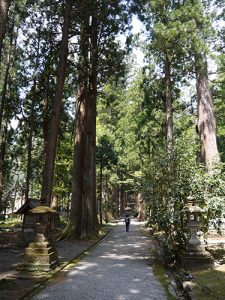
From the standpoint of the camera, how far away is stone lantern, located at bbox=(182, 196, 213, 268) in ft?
35.0

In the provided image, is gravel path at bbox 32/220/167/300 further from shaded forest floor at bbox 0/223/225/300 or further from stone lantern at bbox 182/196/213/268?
stone lantern at bbox 182/196/213/268

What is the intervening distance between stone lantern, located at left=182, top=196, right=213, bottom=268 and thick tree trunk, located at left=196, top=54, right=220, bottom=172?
6.40 metres

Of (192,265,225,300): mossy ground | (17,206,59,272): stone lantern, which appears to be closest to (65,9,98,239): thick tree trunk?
(17,206,59,272): stone lantern

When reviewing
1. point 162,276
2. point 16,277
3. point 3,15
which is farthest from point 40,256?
point 3,15

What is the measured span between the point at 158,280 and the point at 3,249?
9038 mm

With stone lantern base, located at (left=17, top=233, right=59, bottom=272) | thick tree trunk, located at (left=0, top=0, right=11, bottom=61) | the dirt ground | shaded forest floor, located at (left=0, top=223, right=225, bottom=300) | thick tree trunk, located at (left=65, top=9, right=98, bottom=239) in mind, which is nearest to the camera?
→ shaded forest floor, located at (left=0, top=223, right=225, bottom=300)

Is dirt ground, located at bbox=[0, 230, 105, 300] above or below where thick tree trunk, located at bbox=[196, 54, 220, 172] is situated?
below

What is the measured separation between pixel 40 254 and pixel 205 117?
10.8 m

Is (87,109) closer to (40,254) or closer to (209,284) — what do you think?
(40,254)

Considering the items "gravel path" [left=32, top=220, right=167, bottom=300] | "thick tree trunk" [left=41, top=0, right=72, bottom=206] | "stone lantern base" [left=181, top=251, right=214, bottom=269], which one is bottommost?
"gravel path" [left=32, top=220, right=167, bottom=300]

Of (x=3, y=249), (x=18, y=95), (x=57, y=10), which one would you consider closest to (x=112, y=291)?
(x=3, y=249)

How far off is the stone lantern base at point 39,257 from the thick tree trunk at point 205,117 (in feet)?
29.6

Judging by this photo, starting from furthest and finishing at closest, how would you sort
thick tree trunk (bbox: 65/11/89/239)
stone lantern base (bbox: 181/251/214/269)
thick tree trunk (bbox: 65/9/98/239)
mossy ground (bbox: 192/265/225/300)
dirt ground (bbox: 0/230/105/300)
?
thick tree trunk (bbox: 65/9/98/239)
thick tree trunk (bbox: 65/11/89/239)
stone lantern base (bbox: 181/251/214/269)
dirt ground (bbox: 0/230/105/300)
mossy ground (bbox: 192/265/225/300)

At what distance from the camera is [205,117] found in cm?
1784
